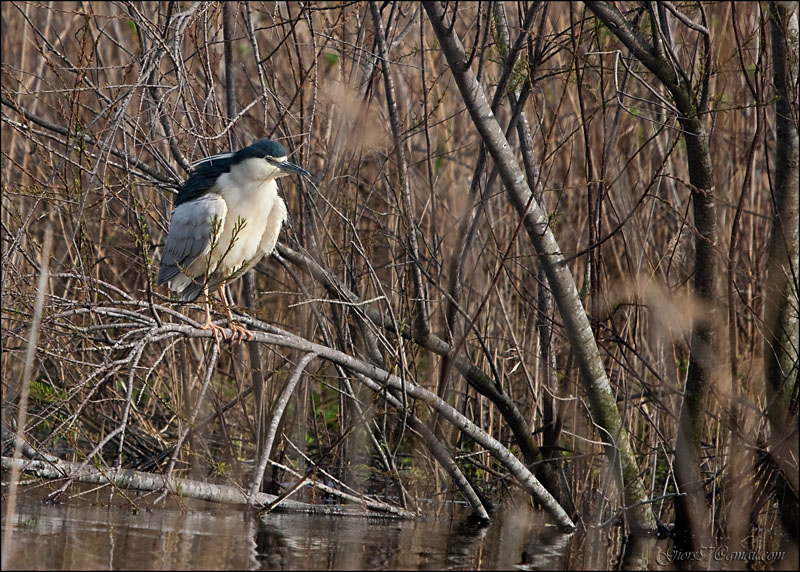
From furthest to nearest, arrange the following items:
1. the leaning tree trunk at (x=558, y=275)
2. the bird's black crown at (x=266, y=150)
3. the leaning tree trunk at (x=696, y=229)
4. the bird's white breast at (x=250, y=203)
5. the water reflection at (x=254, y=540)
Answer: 1. the bird's white breast at (x=250, y=203)
2. the bird's black crown at (x=266, y=150)
3. the leaning tree trunk at (x=696, y=229)
4. the leaning tree trunk at (x=558, y=275)
5. the water reflection at (x=254, y=540)

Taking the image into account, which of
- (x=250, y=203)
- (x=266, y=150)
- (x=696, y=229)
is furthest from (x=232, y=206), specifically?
(x=696, y=229)

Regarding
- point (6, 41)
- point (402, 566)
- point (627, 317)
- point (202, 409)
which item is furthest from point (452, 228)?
point (6, 41)

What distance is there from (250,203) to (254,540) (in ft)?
5.24

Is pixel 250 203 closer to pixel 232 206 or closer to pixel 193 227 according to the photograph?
pixel 232 206

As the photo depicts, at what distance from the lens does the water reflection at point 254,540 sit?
11.0 ft

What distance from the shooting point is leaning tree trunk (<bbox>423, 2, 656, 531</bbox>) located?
149 inches

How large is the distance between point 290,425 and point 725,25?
325cm

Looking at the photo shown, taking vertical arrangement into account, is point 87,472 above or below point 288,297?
below

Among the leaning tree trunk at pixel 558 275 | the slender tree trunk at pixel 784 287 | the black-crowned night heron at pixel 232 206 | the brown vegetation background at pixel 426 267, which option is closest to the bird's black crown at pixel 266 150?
the black-crowned night heron at pixel 232 206

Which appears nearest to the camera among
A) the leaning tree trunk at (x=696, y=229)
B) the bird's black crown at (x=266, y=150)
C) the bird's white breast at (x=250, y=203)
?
the leaning tree trunk at (x=696, y=229)

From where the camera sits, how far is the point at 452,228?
5164 mm

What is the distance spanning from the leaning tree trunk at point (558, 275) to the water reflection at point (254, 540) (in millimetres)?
448

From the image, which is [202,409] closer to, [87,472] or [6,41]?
[87,472]

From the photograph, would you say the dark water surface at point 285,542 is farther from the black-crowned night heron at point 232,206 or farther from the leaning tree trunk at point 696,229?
the black-crowned night heron at point 232,206
